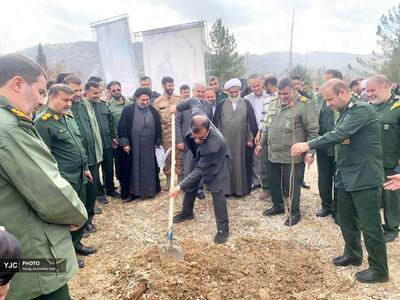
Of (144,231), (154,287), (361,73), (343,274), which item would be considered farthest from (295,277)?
(361,73)

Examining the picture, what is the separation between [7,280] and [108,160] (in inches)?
195

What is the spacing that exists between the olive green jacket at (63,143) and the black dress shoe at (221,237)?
1801 mm

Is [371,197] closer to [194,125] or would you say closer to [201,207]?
[194,125]

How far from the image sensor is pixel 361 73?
25.1m

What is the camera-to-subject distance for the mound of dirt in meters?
3.06

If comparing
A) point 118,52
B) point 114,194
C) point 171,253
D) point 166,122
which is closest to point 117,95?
point 166,122

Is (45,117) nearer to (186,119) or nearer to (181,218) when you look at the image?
(181,218)

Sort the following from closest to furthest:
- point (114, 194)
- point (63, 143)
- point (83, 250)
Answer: point (63, 143)
point (83, 250)
point (114, 194)

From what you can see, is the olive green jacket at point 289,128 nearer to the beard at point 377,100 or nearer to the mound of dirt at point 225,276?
the beard at point 377,100

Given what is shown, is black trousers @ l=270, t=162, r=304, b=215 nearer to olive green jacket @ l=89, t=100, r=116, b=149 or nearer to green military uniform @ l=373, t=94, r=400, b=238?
green military uniform @ l=373, t=94, r=400, b=238

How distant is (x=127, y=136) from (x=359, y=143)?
3849 mm

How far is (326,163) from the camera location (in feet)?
16.8

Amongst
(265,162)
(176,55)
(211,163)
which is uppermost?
(176,55)

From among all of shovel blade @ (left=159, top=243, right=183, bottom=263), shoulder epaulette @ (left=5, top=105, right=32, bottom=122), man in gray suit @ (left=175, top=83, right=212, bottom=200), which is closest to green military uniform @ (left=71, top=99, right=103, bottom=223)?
man in gray suit @ (left=175, top=83, right=212, bottom=200)
